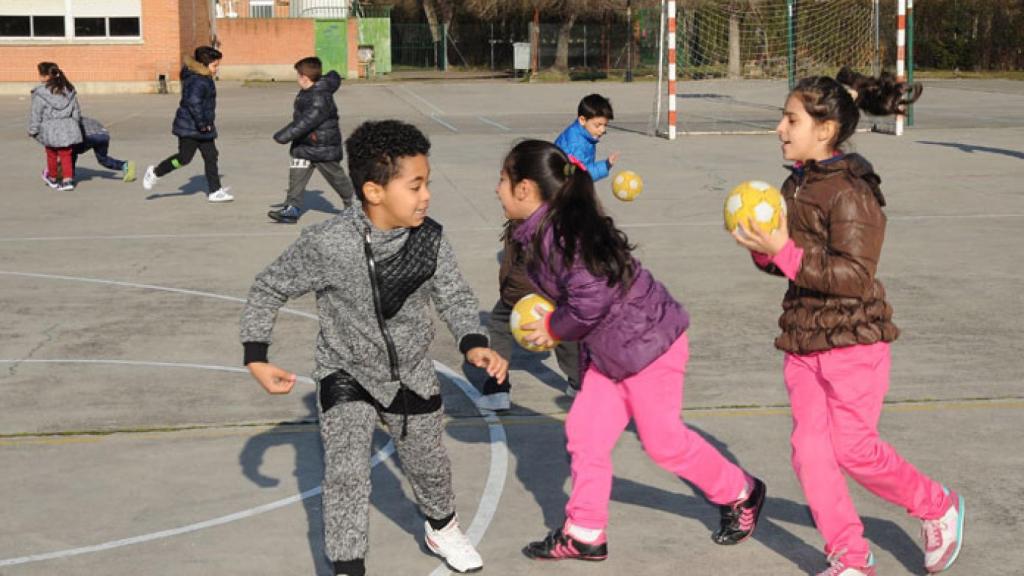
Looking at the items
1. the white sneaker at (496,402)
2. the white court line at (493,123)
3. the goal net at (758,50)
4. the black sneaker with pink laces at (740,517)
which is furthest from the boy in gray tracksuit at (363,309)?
the goal net at (758,50)

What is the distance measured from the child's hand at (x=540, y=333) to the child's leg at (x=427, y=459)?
1.46ft

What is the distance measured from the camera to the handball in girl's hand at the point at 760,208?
4.61 meters

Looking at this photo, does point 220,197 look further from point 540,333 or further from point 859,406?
point 859,406

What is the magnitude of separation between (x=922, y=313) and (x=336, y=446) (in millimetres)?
6281

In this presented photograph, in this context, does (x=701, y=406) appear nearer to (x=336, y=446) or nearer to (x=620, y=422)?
(x=620, y=422)

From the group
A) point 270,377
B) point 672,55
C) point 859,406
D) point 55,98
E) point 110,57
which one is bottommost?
point 859,406

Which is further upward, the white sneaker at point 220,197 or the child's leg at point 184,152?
the child's leg at point 184,152

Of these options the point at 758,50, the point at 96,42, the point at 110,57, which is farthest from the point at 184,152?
the point at 96,42

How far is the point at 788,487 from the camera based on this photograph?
6156 millimetres

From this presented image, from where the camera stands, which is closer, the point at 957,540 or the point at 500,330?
the point at 957,540

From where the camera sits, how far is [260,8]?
70.1 meters

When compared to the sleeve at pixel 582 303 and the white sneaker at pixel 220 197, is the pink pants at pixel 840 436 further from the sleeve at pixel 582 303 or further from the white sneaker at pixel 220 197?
the white sneaker at pixel 220 197

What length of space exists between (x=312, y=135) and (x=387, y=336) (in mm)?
9789

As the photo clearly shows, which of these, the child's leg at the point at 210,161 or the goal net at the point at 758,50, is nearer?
the child's leg at the point at 210,161
